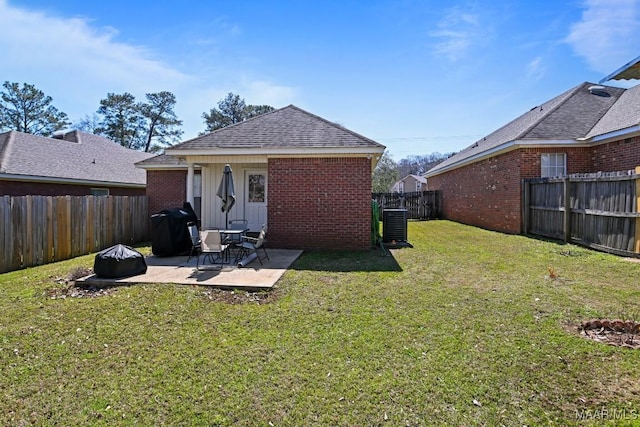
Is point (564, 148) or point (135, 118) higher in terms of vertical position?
point (135, 118)

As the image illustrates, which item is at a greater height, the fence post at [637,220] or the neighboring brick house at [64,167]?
the neighboring brick house at [64,167]

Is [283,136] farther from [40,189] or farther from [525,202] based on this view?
[40,189]

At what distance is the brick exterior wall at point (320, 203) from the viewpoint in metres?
9.63

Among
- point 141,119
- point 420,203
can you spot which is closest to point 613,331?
point 420,203

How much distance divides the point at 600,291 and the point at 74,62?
17288mm

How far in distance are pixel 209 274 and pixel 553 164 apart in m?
12.8

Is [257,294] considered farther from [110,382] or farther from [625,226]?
[625,226]

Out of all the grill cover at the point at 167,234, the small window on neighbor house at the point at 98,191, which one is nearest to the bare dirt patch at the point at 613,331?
the grill cover at the point at 167,234

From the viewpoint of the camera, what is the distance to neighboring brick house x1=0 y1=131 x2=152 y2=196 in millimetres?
13516

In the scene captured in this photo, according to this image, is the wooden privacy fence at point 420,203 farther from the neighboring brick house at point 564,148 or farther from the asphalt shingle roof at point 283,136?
the asphalt shingle roof at point 283,136

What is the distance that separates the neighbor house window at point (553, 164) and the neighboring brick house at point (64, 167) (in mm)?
19209

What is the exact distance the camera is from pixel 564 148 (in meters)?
12.6

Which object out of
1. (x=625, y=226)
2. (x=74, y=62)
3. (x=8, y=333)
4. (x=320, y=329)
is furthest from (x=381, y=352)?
(x=74, y=62)

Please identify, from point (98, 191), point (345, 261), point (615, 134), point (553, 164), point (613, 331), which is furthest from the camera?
point (98, 191)
